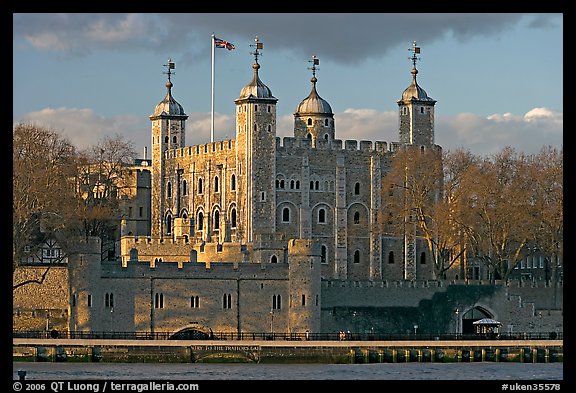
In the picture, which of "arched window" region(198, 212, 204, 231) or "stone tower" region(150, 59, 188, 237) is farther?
"stone tower" region(150, 59, 188, 237)

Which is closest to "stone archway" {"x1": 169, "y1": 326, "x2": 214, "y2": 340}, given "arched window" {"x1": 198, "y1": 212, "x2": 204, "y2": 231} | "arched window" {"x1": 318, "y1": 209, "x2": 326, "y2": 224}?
"arched window" {"x1": 318, "y1": 209, "x2": 326, "y2": 224}

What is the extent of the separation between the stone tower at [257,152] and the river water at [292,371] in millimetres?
30137

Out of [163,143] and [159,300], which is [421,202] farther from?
[159,300]

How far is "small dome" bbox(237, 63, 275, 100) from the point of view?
110 meters

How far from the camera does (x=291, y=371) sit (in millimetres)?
75875

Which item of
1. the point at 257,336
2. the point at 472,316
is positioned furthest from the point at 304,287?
the point at 472,316

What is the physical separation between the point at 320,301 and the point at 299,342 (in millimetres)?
9591

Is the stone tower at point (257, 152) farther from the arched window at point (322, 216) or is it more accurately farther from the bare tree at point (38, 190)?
the bare tree at point (38, 190)

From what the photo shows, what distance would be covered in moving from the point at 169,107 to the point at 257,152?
42.8ft

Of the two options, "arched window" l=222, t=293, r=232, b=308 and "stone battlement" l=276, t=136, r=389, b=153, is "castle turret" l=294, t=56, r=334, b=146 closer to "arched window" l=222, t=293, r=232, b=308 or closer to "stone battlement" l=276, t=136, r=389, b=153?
"stone battlement" l=276, t=136, r=389, b=153

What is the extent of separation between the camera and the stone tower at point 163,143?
120 m

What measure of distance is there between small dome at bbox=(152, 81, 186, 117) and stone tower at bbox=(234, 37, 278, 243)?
1152 centimetres
